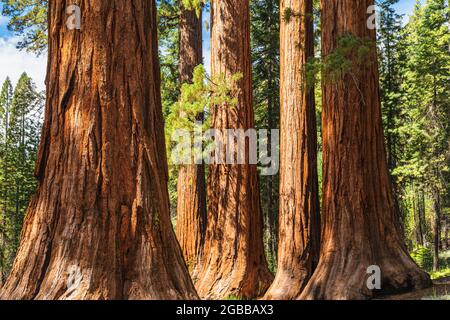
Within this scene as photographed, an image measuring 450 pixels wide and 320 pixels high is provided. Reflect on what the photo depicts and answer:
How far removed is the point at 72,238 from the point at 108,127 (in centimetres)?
106

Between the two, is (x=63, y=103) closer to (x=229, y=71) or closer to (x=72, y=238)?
(x=72, y=238)

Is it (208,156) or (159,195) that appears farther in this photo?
(208,156)

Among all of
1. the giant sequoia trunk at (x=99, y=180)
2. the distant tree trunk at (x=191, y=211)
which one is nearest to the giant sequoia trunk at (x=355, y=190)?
the giant sequoia trunk at (x=99, y=180)

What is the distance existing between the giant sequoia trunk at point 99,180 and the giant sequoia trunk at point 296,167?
4.51m

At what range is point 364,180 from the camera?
7.65m

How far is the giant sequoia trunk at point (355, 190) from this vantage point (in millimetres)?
7309

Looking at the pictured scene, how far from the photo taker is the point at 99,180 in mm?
4723

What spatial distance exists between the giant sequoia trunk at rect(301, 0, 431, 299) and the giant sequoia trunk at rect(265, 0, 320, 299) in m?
1.11

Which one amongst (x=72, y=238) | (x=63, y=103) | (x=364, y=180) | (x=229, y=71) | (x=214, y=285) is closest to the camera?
(x=72, y=238)

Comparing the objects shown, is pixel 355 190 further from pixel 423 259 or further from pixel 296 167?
pixel 423 259

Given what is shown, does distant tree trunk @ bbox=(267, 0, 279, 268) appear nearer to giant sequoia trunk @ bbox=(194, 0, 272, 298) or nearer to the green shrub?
giant sequoia trunk @ bbox=(194, 0, 272, 298)

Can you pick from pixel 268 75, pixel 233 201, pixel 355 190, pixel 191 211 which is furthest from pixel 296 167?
pixel 268 75

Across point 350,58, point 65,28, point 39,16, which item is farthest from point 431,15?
point 65,28

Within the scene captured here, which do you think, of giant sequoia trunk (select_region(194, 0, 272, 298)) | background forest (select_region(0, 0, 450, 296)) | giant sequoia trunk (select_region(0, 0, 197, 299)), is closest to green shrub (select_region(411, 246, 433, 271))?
background forest (select_region(0, 0, 450, 296))
